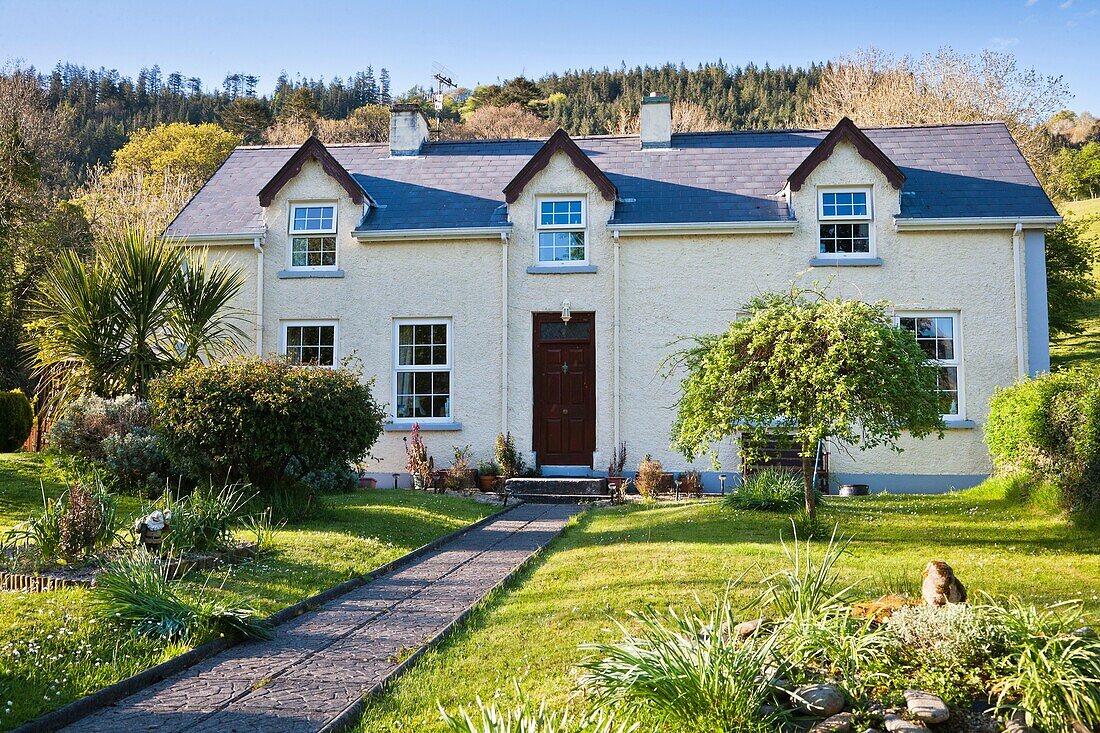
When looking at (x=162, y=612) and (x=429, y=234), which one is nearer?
(x=162, y=612)

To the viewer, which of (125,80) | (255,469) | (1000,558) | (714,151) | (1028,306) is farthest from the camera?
(125,80)

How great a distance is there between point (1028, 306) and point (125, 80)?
76.6m

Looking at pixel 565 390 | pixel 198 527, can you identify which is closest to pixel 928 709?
pixel 198 527

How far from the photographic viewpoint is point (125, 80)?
7300cm

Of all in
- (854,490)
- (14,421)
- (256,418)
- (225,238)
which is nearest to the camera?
(256,418)

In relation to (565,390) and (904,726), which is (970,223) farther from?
(904,726)

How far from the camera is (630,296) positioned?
56.5ft

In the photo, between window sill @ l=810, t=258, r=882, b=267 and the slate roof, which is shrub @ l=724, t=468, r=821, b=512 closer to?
window sill @ l=810, t=258, r=882, b=267

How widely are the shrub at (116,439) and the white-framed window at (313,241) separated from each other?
19.0 ft

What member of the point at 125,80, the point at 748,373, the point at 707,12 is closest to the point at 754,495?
the point at 748,373

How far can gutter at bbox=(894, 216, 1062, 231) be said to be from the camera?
16.2m

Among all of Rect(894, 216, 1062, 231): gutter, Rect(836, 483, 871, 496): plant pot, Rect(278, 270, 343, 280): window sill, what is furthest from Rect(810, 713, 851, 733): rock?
Rect(278, 270, 343, 280): window sill

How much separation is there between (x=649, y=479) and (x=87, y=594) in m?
10.8

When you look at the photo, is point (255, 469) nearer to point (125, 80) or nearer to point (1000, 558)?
point (1000, 558)
